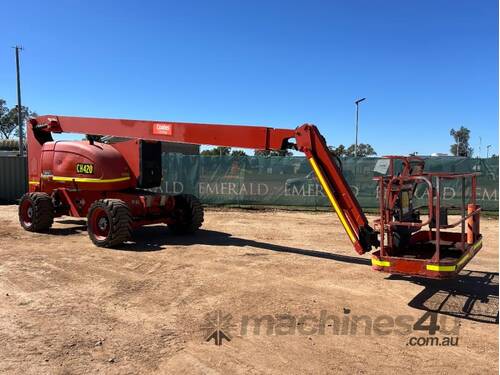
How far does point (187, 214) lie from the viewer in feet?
36.8

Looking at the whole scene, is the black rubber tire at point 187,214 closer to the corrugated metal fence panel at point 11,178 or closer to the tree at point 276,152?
the tree at point 276,152

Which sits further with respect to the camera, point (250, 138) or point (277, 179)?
point (277, 179)

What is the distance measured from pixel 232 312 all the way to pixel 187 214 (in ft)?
19.3

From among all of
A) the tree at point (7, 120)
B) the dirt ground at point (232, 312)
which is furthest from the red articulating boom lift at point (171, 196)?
the tree at point (7, 120)

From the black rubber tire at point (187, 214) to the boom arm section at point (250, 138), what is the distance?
6.58 ft

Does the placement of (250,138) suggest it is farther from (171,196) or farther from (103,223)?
(103,223)

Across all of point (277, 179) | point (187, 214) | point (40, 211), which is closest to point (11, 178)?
point (40, 211)

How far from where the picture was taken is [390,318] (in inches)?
212

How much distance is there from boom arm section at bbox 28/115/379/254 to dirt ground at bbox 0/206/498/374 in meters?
1.03

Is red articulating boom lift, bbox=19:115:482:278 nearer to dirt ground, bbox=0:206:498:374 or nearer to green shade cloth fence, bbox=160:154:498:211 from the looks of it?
dirt ground, bbox=0:206:498:374

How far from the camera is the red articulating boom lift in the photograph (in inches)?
252

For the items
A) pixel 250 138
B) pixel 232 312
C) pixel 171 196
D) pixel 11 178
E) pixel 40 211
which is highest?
pixel 250 138

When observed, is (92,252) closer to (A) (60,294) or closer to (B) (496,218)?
(A) (60,294)

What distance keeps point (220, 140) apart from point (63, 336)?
5012 millimetres
